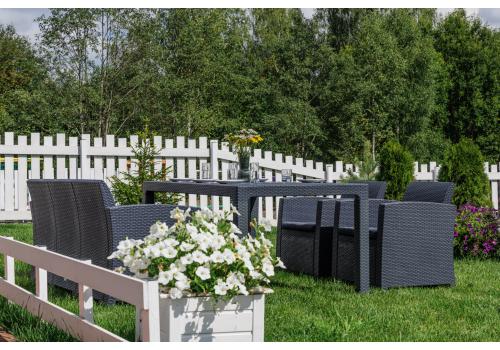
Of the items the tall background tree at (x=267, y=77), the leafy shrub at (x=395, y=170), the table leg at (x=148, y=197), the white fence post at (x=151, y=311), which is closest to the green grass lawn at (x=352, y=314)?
the white fence post at (x=151, y=311)

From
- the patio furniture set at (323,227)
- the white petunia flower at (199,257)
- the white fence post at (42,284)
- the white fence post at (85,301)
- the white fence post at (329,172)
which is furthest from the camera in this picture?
the white fence post at (329,172)

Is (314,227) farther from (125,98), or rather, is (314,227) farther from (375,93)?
(375,93)

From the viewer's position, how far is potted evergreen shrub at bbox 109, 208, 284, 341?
11.3 feet

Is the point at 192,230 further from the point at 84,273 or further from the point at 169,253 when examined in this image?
the point at 84,273

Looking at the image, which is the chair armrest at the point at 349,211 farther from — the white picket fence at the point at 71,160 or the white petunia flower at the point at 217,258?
the white picket fence at the point at 71,160

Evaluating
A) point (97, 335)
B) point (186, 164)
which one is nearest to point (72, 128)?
point (186, 164)

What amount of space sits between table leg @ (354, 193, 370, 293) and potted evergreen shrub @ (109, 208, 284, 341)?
6.86ft

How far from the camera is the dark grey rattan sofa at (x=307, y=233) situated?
657cm

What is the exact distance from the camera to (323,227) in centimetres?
661

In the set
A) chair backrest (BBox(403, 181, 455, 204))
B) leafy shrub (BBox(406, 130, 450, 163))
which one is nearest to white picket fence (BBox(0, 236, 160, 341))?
chair backrest (BBox(403, 181, 455, 204))

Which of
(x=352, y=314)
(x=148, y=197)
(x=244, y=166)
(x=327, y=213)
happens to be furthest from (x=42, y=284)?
(x=327, y=213)

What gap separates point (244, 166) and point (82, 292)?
108 inches

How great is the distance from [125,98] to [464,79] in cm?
1488

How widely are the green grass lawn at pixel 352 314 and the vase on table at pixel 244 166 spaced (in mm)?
858
